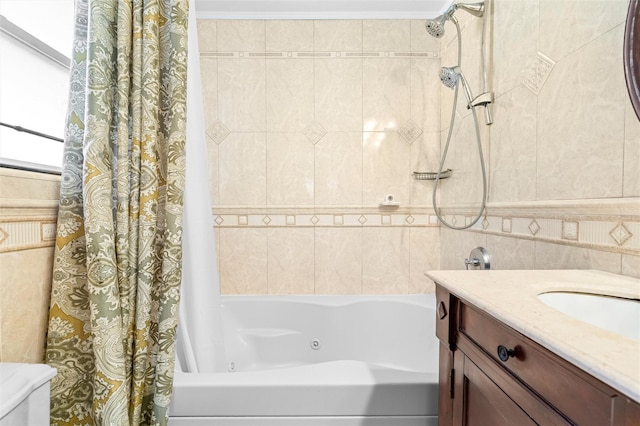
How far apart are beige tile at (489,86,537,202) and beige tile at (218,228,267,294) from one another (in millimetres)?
1266

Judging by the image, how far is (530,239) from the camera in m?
1.16

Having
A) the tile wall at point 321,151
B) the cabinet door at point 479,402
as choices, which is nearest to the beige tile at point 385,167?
the tile wall at point 321,151

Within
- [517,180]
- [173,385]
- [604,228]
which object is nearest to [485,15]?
[517,180]

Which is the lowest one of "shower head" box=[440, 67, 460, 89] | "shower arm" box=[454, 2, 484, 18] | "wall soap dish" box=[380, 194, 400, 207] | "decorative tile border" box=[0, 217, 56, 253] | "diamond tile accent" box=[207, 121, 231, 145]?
"decorative tile border" box=[0, 217, 56, 253]

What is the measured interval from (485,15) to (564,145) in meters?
0.82

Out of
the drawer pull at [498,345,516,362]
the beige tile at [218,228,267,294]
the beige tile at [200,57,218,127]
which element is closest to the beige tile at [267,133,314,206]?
the beige tile at [218,228,267,294]

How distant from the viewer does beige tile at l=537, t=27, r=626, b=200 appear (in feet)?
2.75

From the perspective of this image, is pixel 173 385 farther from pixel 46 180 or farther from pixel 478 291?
pixel 478 291

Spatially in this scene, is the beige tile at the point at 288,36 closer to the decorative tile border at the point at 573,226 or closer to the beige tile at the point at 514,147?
the beige tile at the point at 514,147

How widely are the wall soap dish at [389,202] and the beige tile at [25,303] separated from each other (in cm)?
150

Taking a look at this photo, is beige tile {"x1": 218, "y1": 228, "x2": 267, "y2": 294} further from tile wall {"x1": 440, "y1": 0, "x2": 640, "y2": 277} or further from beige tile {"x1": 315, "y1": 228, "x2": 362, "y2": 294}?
tile wall {"x1": 440, "y1": 0, "x2": 640, "y2": 277}

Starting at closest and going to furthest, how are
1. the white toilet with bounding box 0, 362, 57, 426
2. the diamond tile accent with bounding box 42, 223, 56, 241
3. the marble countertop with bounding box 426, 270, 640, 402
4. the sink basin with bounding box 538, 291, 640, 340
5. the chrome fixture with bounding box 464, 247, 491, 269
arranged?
the marble countertop with bounding box 426, 270, 640, 402 < the white toilet with bounding box 0, 362, 57, 426 < the sink basin with bounding box 538, 291, 640, 340 < the diamond tile accent with bounding box 42, 223, 56, 241 < the chrome fixture with bounding box 464, 247, 491, 269

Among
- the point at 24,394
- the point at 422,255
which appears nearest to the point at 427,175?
the point at 422,255

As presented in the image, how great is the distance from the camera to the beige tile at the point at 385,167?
76.2 inches
